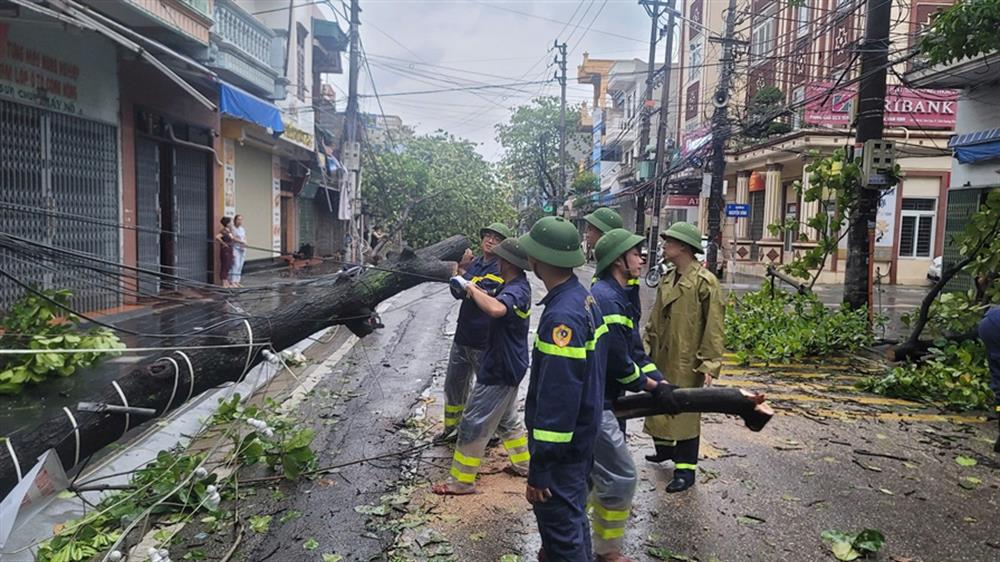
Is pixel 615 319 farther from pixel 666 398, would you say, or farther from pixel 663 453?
pixel 663 453

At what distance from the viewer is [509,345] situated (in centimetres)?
449

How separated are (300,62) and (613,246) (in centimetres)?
2349

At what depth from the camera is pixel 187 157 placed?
1484 centimetres

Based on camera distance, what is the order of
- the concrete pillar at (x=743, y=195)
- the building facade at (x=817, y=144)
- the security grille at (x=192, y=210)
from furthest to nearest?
1. the concrete pillar at (x=743, y=195)
2. the building facade at (x=817, y=144)
3. the security grille at (x=192, y=210)

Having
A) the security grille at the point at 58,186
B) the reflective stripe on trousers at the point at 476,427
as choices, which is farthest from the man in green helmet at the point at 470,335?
the security grille at the point at 58,186

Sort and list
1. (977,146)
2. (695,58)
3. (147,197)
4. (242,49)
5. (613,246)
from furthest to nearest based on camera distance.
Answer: (695,58) → (242,49) → (147,197) → (977,146) → (613,246)

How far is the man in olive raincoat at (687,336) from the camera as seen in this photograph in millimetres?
4547

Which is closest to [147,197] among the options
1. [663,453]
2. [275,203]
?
[275,203]

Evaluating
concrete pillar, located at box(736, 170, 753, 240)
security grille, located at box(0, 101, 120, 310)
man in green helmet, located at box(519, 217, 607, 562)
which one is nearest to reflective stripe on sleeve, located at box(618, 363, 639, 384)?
man in green helmet, located at box(519, 217, 607, 562)

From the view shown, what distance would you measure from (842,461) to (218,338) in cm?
446

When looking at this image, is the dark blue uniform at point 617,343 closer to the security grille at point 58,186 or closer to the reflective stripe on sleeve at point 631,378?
the reflective stripe on sleeve at point 631,378

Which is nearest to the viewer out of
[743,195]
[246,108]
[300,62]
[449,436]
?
[449,436]

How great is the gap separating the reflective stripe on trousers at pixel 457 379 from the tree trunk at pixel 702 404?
5.41 ft

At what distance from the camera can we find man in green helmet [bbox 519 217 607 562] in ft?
9.11
